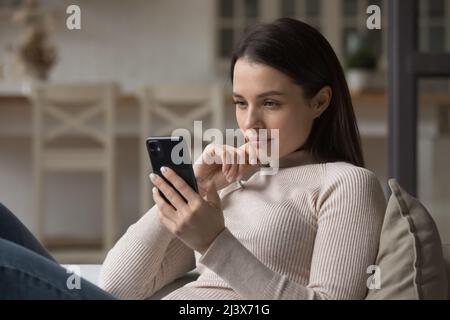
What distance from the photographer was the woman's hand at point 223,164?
1172 mm

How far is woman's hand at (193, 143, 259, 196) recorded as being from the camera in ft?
3.84

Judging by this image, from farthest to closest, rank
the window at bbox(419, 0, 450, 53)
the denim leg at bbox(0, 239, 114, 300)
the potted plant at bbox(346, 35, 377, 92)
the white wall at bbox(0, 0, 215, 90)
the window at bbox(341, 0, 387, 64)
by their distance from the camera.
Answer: the white wall at bbox(0, 0, 215, 90) < the window at bbox(341, 0, 387, 64) < the potted plant at bbox(346, 35, 377, 92) < the window at bbox(419, 0, 450, 53) < the denim leg at bbox(0, 239, 114, 300)

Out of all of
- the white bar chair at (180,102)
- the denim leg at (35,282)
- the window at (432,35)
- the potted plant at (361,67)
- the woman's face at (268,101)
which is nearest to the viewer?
the denim leg at (35,282)

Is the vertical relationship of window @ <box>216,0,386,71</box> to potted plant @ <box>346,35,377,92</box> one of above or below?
above

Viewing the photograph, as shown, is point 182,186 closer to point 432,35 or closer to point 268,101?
point 268,101

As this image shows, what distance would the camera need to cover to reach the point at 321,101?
115 cm

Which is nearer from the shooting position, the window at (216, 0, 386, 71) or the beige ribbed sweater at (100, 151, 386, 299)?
the beige ribbed sweater at (100, 151, 386, 299)

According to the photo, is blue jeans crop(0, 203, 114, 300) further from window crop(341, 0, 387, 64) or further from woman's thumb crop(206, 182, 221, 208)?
window crop(341, 0, 387, 64)

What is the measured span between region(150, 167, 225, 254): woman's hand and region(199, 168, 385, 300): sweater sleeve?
0.05ft

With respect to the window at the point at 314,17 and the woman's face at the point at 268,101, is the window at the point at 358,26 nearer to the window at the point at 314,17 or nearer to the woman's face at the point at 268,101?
the window at the point at 314,17

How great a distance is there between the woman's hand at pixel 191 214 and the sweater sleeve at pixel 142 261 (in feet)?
0.83

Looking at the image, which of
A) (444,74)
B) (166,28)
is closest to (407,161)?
(444,74)

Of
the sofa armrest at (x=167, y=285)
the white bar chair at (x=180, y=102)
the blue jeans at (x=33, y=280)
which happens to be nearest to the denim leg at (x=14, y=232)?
the sofa armrest at (x=167, y=285)

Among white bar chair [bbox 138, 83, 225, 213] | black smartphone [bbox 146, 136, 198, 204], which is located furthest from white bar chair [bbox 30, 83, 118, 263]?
black smartphone [bbox 146, 136, 198, 204]
